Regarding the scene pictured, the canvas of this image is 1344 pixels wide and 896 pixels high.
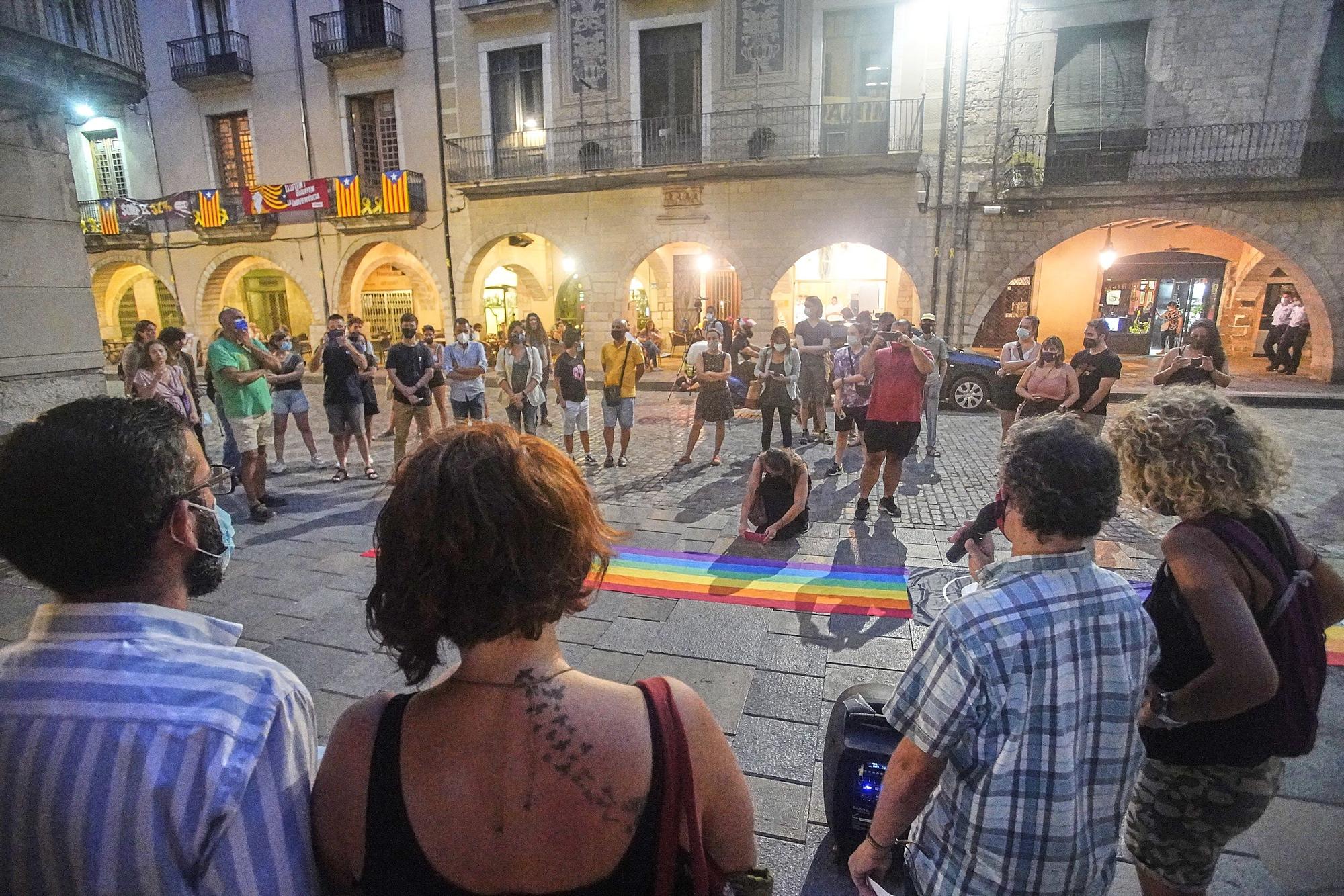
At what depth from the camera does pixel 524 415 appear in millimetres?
8055

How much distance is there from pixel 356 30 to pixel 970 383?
1752 cm

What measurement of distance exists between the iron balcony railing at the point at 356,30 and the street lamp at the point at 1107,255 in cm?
1778

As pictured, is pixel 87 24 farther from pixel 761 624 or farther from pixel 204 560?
pixel 761 624

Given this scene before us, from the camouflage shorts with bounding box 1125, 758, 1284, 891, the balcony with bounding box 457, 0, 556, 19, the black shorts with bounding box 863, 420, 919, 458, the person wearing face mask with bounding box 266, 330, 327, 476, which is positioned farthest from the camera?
the balcony with bounding box 457, 0, 556, 19

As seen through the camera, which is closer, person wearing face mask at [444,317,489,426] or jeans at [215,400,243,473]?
jeans at [215,400,243,473]

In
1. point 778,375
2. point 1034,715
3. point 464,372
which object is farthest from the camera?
point 464,372

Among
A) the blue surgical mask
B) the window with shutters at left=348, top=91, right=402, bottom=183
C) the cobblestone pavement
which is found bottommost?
the cobblestone pavement

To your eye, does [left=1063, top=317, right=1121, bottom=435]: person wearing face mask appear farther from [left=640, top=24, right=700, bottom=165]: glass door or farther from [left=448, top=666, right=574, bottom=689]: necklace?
[left=640, top=24, right=700, bottom=165]: glass door

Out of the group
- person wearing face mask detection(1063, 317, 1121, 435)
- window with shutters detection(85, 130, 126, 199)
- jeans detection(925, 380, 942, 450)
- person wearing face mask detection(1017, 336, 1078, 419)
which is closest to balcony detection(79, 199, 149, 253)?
window with shutters detection(85, 130, 126, 199)

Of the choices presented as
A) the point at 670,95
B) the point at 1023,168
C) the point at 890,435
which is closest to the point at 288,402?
the point at 890,435

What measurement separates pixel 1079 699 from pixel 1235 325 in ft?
75.5

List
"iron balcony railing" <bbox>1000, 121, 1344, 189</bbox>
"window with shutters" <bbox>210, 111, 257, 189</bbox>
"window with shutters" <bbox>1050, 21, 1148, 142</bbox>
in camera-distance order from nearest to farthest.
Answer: "iron balcony railing" <bbox>1000, 121, 1344, 189</bbox> → "window with shutters" <bbox>1050, 21, 1148, 142</bbox> → "window with shutters" <bbox>210, 111, 257, 189</bbox>

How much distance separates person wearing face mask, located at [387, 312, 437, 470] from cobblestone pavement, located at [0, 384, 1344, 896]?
87 centimetres

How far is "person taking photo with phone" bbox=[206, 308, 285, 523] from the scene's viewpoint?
6105mm
